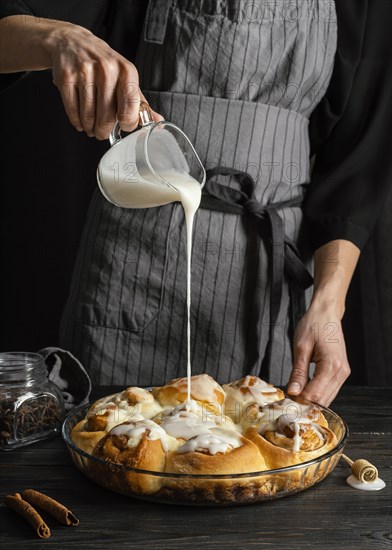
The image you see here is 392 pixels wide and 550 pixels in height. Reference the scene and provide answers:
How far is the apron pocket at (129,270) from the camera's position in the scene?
60.5 inches

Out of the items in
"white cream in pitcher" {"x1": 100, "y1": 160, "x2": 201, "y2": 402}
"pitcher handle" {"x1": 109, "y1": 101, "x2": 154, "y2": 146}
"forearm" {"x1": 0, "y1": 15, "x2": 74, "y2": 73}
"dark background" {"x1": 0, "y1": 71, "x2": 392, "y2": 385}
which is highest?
"forearm" {"x1": 0, "y1": 15, "x2": 74, "y2": 73}

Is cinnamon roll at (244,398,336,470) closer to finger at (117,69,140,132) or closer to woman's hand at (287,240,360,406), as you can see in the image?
woman's hand at (287,240,360,406)

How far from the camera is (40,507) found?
→ 0.86 m

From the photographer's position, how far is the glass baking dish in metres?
0.86

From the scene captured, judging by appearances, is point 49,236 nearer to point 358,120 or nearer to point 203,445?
point 358,120

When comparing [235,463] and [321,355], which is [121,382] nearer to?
[321,355]

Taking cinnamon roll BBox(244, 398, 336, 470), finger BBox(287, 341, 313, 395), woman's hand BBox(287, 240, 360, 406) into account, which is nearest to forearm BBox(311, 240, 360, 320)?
woman's hand BBox(287, 240, 360, 406)

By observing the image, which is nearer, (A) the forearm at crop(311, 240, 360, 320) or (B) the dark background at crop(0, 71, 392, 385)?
(A) the forearm at crop(311, 240, 360, 320)

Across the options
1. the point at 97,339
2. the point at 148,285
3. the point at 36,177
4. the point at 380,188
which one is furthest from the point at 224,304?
the point at 36,177

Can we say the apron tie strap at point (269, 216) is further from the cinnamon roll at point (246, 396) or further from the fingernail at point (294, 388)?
the cinnamon roll at point (246, 396)

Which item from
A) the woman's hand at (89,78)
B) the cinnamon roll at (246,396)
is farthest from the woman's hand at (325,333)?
the woman's hand at (89,78)

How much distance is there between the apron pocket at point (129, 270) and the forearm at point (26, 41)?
0.34m

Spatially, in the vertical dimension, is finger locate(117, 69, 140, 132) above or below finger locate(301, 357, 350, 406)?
above

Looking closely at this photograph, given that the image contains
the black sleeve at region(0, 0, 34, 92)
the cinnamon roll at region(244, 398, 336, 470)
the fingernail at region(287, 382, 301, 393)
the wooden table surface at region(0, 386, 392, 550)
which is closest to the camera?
the wooden table surface at region(0, 386, 392, 550)
